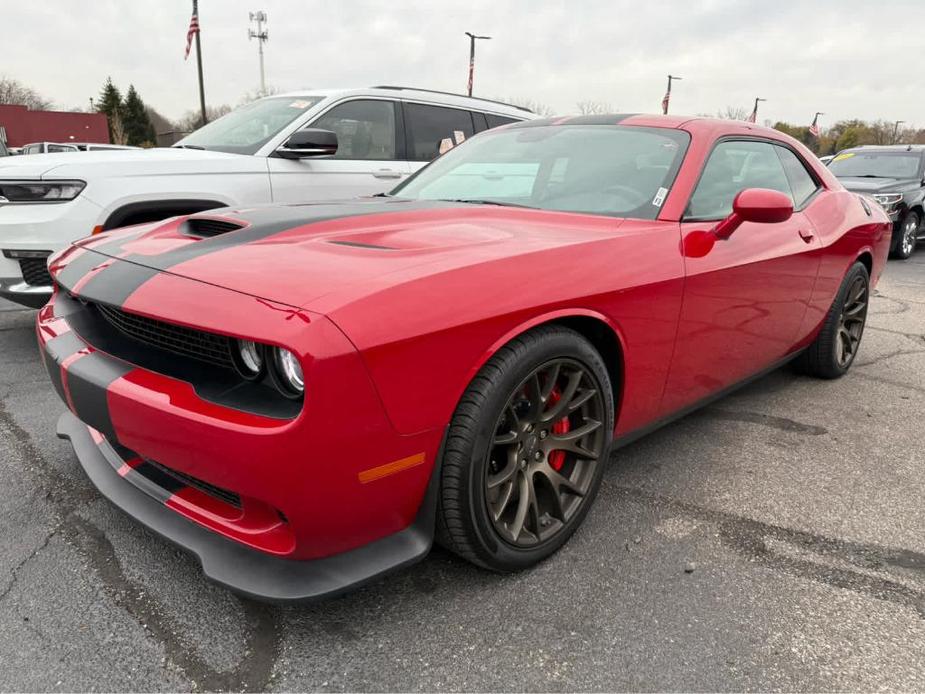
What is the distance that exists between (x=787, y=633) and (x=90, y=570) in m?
1.95

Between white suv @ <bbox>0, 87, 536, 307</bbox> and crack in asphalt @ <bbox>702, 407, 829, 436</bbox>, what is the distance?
2828 mm

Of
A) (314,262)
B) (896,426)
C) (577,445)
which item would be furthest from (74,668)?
(896,426)

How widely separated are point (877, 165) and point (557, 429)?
10.9 meters

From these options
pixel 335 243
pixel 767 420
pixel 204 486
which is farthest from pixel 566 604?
pixel 767 420

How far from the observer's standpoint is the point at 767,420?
3.27 metres

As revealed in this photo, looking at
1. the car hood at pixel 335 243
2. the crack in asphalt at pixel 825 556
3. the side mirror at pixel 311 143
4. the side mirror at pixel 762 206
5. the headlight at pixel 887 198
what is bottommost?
the crack in asphalt at pixel 825 556

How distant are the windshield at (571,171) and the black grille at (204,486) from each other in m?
1.53

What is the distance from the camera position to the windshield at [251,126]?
14.9 ft

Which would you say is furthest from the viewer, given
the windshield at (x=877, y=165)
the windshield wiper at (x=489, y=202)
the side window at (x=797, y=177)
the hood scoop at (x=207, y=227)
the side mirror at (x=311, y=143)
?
the windshield at (x=877, y=165)

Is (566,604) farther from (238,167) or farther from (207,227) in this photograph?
(238,167)

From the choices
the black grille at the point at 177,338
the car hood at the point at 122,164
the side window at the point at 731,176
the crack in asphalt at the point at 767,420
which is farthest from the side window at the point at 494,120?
the black grille at the point at 177,338

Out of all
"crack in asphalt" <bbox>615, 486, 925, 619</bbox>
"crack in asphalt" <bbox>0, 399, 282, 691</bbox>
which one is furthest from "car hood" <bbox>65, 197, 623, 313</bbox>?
"crack in asphalt" <bbox>615, 486, 925, 619</bbox>

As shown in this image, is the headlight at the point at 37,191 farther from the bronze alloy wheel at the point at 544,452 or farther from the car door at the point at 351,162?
the bronze alloy wheel at the point at 544,452

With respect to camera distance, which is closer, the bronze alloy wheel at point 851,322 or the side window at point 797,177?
the side window at point 797,177
